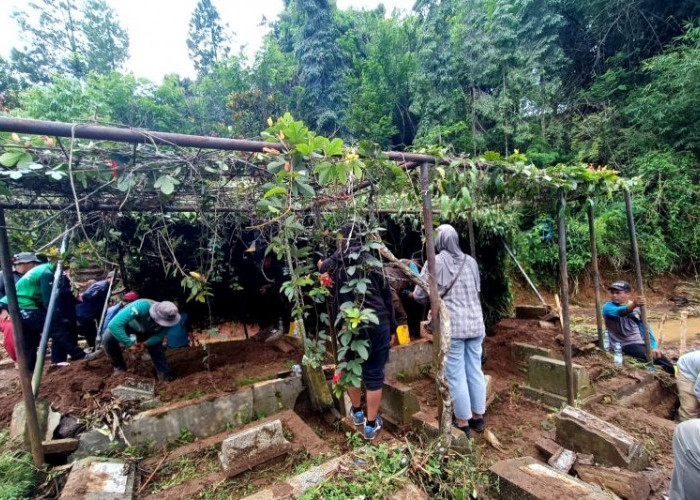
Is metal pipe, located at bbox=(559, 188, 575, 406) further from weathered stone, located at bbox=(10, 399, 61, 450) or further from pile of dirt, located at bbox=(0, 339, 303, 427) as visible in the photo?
weathered stone, located at bbox=(10, 399, 61, 450)

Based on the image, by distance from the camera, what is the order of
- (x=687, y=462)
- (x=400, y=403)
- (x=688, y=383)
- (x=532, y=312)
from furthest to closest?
(x=532, y=312) < (x=400, y=403) < (x=688, y=383) < (x=687, y=462)

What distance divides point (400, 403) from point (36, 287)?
437 centimetres

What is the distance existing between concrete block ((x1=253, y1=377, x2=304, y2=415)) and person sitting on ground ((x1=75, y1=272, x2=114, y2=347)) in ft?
10.1

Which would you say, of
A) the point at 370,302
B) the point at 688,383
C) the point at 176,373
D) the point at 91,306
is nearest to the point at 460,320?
the point at 370,302

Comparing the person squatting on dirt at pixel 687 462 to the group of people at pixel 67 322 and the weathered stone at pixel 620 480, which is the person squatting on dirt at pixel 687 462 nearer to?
the weathered stone at pixel 620 480

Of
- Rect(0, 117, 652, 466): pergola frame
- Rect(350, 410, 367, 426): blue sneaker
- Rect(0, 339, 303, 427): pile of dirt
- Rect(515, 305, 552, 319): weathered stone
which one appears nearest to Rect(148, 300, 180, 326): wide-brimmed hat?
Rect(0, 339, 303, 427): pile of dirt

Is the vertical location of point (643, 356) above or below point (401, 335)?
below

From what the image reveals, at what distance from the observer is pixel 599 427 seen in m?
2.93

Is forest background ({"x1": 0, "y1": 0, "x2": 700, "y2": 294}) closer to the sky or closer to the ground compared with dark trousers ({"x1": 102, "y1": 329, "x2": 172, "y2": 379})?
closer to the sky

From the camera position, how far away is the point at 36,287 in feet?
13.1

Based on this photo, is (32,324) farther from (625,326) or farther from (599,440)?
(625,326)

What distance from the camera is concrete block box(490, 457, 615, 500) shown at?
2.03m

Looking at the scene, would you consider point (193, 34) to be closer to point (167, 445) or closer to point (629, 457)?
point (167, 445)

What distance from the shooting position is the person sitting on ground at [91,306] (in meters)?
5.13
